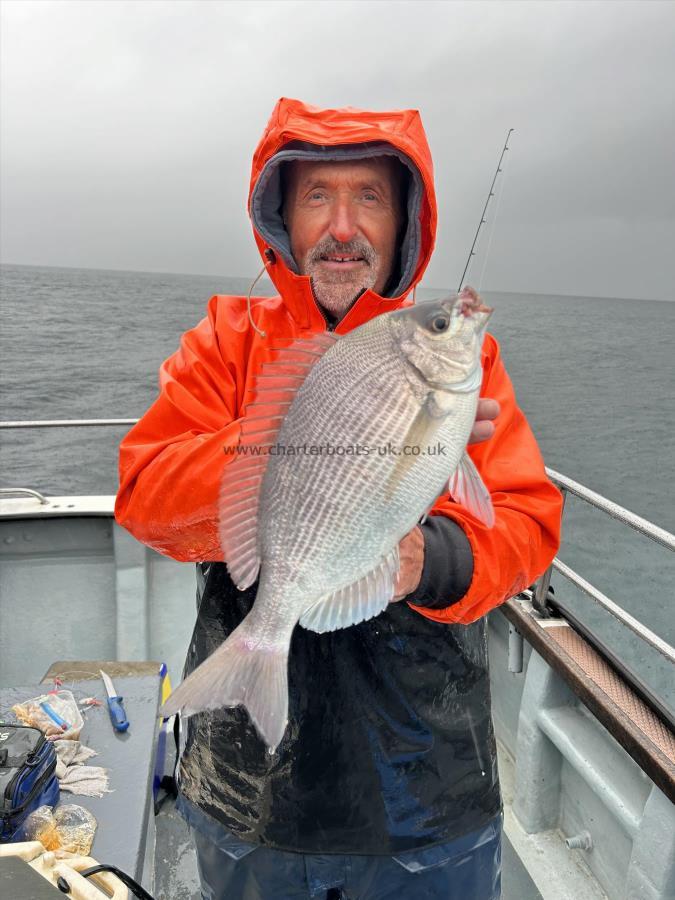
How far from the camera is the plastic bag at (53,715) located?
2.75m

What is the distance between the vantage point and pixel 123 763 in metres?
2.70

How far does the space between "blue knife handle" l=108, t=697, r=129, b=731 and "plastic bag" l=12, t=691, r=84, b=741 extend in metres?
0.13

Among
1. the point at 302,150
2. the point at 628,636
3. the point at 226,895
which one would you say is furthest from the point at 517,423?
the point at 628,636

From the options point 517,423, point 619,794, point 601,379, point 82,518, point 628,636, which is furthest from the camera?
point 601,379

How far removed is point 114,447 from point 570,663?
1524 centimetres

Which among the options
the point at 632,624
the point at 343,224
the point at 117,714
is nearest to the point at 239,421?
the point at 343,224

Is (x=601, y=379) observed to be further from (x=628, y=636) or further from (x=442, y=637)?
(x=442, y=637)

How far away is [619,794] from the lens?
2.95 m

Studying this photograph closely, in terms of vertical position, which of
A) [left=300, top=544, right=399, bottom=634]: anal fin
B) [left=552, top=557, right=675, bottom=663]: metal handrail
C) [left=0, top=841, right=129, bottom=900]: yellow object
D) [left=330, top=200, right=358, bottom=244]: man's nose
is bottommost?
[left=0, top=841, right=129, bottom=900]: yellow object

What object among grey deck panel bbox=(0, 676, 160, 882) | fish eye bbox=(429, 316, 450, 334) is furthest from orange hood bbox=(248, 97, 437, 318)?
grey deck panel bbox=(0, 676, 160, 882)

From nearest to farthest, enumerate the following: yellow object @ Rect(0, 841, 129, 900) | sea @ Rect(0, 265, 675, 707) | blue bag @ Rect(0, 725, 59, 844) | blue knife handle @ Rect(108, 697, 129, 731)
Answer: yellow object @ Rect(0, 841, 129, 900)
blue bag @ Rect(0, 725, 59, 844)
blue knife handle @ Rect(108, 697, 129, 731)
sea @ Rect(0, 265, 675, 707)

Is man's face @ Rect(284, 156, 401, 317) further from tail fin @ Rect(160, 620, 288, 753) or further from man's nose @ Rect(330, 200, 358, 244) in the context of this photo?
tail fin @ Rect(160, 620, 288, 753)

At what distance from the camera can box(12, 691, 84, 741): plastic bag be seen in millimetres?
2750

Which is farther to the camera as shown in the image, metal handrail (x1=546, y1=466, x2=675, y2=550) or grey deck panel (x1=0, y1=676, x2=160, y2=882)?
metal handrail (x1=546, y1=466, x2=675, y2=550)
